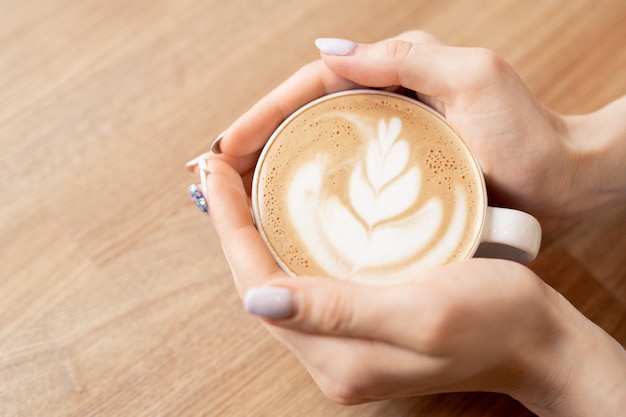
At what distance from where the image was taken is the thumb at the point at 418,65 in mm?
781

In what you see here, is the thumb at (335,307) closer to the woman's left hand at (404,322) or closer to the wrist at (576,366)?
the woman's left hand at (404,322)

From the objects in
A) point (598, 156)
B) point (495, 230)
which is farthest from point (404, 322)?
point (598, 156)

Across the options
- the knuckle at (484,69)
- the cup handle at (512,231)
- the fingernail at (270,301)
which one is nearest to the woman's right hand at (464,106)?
the knuckle at (484,69)

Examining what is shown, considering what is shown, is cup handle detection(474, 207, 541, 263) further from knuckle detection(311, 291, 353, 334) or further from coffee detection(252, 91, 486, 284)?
knuckle detection(311, 291, 353, 334)

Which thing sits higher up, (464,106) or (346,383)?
(464,106)

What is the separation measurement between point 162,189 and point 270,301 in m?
0.42

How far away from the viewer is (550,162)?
0.82m

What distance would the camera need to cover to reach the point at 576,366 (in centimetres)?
73

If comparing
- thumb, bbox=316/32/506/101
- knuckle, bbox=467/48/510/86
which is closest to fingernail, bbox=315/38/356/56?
thumb, bbox=316/32/506/101

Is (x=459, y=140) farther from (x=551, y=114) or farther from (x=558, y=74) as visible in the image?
(x=558, y=74)

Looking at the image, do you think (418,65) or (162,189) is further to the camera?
(162,189)

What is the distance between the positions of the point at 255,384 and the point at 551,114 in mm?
587

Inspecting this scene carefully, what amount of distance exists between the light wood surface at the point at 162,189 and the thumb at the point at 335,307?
0.26 meters

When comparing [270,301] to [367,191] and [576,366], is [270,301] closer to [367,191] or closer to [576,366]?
[367,191]
